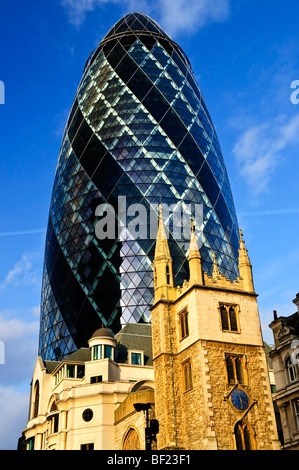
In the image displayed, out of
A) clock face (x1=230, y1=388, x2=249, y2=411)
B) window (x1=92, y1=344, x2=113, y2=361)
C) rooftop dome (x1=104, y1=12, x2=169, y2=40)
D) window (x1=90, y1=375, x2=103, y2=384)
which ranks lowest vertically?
clock face (x1=230, y1=388, x2=249, y2=411)

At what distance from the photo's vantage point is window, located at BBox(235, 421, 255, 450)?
82.8ft

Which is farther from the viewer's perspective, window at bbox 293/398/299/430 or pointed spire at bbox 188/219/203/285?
pointed spire at bbox 188/219/203/285

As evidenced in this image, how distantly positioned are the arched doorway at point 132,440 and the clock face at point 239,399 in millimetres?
5396

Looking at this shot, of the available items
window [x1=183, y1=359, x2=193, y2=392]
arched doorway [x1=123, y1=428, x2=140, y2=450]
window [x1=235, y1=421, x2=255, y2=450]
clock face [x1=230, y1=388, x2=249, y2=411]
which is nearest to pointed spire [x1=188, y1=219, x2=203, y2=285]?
window [x1=183, y1=359, x2=193, y2=392]

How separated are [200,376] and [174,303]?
15.2 feet

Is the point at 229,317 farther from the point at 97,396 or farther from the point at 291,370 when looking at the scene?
the point at 97,396

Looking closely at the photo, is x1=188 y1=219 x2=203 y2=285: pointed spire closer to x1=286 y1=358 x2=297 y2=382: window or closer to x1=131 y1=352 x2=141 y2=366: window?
x1=286 y1=358 x2=297 y2=382: window

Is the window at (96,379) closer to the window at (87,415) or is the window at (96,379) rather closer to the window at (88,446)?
the window at (87,415)

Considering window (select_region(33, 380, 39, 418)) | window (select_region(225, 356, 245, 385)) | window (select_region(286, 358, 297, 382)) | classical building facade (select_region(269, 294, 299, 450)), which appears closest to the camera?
classical building facade (select_region(269, 294, 299, 450))

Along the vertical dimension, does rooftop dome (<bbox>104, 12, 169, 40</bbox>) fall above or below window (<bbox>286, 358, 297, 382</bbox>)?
above

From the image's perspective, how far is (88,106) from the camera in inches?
2372

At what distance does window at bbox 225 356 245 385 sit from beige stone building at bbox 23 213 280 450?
46 millimetres

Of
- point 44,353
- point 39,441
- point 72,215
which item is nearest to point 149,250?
point 72,215

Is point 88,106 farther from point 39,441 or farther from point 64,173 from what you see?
point 39,441
